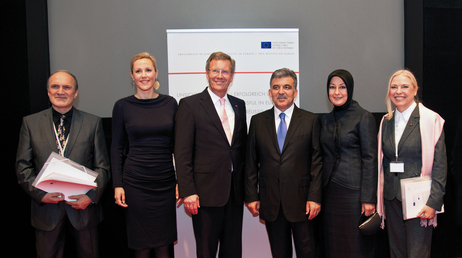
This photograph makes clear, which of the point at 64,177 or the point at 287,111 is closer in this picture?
the point at 64,177

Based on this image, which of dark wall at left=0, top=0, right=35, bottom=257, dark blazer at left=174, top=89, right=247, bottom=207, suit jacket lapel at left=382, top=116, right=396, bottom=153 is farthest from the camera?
dark wall at left=0, top=0, right=35, bottom=257

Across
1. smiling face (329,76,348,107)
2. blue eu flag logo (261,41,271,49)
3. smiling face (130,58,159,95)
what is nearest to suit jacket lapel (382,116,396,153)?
smiling face (329,76,348,107)

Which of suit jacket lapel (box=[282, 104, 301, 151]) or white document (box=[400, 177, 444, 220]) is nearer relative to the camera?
white document (box=[400, 177, 444, 220])

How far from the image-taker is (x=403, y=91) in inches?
86.4

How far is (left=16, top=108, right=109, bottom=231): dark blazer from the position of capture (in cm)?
218

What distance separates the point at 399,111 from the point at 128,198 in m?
2.35

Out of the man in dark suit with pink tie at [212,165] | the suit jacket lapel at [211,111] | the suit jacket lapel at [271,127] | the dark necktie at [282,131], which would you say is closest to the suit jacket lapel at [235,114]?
the man in dark suit with pink tie at [212,165]

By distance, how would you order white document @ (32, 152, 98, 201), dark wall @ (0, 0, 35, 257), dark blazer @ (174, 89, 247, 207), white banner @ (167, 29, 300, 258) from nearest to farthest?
white document @ (32, 152, 98, 201), dark blazer @ (174, 89, 247, 207), dark wall @ (0, 0, 35, 257), white banner @ (167, 29, 300, 258)

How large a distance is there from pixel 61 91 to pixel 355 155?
7.94ft

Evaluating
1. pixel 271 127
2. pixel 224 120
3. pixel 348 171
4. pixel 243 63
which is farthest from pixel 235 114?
pixel 243 63

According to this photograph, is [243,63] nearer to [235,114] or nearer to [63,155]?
[235,114]

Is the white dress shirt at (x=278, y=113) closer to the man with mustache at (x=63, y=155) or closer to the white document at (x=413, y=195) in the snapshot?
the white document at (x=413, y=195)

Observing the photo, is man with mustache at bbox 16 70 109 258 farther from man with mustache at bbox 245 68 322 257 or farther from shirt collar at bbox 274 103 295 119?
shirt collar at bbox 274 103 295 119

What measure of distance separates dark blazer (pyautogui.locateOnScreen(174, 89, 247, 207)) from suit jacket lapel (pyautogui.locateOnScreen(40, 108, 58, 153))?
1.01 metres
